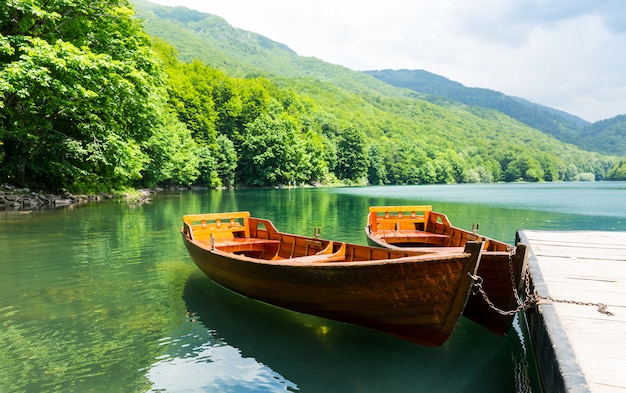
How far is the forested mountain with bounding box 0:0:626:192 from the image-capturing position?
2083 cm

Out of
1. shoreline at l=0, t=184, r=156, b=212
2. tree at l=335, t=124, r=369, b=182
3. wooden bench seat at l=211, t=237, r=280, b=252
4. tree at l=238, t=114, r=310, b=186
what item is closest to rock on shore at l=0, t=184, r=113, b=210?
shoreline at l=0, t=184, r=156, b=212

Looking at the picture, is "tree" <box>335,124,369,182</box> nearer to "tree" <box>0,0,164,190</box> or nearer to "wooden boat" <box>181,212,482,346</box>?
"tree" <box>0,0,164,190</box>

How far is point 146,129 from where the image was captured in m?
30.7

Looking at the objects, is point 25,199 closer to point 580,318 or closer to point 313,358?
point 313,358

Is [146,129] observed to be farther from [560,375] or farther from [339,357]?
[560,375]

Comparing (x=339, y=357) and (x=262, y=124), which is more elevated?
(x=262, y=124)

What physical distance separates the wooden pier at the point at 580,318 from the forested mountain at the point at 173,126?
20.6 m

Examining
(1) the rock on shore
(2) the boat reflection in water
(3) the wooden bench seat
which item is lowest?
(2) the boat reflection in water

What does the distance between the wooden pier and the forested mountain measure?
20.6m

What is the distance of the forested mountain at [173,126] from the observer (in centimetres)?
2083

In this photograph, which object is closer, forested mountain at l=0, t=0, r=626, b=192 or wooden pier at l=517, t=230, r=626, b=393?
wooden pier at l=517, t=230, r=626, b=393

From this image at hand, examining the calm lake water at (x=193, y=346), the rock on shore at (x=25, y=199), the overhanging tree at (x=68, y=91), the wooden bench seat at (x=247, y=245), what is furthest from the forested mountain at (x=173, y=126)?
the wooden bench seat at (x=247, y=245)

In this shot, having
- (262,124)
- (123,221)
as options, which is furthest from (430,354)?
(262,124)

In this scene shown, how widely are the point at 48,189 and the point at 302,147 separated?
165ft
